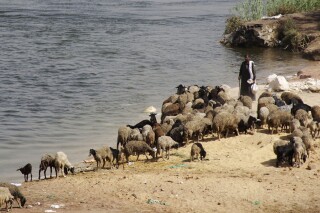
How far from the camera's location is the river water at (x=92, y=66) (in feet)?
61.7

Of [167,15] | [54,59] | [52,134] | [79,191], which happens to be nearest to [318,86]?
[52,134]

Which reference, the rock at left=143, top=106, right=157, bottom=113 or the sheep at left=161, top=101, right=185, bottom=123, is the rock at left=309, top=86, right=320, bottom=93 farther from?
the rock at left=143, top=106, right=157, bottom=113

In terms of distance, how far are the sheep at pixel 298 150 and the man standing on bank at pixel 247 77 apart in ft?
21.8

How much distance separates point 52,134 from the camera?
1861 cm

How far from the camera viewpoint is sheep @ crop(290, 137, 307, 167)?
43.3 ft

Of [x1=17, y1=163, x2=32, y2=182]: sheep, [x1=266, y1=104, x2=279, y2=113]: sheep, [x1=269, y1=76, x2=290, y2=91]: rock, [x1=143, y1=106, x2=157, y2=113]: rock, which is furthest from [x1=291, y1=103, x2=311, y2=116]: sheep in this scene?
[x1=17, y1=163, x2=32, y2=182]: sheep

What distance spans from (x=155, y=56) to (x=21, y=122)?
48.2ft

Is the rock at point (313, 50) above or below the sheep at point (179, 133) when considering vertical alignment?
above

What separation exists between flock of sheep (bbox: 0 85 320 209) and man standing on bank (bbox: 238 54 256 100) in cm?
101

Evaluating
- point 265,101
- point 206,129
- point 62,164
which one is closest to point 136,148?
point 62,164

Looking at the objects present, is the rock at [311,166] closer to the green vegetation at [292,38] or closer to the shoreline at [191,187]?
the shoreline at [191,187]

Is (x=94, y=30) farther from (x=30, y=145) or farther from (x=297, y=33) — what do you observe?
(x=30, y=145)

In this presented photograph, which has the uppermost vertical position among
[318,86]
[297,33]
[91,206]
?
[297,33]

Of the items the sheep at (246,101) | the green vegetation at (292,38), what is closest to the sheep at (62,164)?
the sheep at (246,101)
